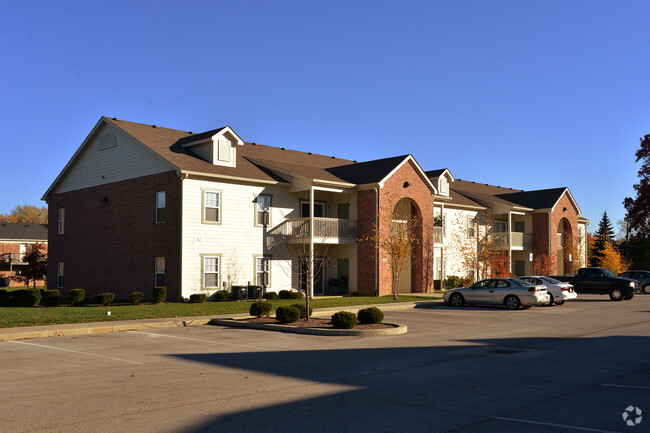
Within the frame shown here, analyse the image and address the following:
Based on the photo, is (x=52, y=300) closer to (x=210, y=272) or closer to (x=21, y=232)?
(x=210, y=272)

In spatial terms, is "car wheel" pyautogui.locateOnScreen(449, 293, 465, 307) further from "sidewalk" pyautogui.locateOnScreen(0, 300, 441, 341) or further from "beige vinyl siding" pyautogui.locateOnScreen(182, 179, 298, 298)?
"beige vinyl siding" pyautogui.locateOnScreen(182, 179, 298, 298)

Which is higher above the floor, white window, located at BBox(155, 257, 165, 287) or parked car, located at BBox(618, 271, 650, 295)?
white window, located at BBox(155, 257, 165, 287)

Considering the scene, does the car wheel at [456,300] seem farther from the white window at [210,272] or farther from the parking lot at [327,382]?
the white window at [210,272]

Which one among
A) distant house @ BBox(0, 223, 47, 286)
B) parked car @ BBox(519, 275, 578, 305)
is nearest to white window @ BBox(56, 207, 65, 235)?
distant house @ BBox(0, 223, 47, 286)

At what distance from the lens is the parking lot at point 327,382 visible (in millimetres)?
7473

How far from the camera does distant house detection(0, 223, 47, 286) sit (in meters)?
64.8

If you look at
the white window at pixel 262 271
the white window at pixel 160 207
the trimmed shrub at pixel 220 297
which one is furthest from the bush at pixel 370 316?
the white window at pixel 160 207

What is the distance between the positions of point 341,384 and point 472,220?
39051 mm

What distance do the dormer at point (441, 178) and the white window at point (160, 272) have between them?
19889 millimetres

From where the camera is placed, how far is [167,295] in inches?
1196

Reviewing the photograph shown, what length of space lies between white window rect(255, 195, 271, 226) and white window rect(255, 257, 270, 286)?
200cm

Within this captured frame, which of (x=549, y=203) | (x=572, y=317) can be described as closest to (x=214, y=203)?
(x=572, y=317)

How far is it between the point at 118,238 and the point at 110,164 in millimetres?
4432

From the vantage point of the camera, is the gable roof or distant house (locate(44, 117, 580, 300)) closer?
distant house (locate(44, 117, 580, 300))
